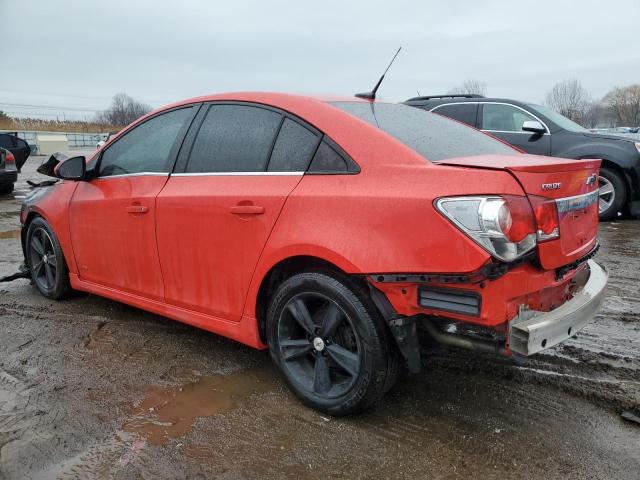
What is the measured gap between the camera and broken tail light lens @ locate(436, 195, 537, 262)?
2104 mm

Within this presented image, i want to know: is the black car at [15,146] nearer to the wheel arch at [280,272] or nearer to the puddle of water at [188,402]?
the puddle of water at [188,402]

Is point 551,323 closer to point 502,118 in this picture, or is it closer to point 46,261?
point 46,261

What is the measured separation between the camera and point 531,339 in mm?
2133

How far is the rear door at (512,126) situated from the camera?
310 inches

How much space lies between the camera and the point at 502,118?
8.14m

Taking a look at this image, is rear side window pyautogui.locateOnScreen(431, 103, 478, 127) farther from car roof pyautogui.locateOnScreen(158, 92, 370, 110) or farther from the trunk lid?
the trunk lid

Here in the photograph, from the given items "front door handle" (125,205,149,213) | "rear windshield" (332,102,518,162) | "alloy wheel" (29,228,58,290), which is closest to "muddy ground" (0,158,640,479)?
"alloy wheel" (29,228,58,290)

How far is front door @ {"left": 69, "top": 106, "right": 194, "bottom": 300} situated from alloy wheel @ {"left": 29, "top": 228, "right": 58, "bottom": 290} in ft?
1.66

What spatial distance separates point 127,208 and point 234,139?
95 cm

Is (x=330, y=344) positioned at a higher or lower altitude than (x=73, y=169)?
lower

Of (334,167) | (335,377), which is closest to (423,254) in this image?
(334,167)

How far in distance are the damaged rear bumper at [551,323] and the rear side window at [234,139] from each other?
151 centimetres

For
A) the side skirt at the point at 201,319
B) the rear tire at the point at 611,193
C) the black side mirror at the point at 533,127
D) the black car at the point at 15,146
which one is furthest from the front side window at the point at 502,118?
the black car at the point at 15,146

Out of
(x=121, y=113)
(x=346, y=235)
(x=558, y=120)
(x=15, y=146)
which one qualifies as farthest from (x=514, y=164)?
(x=121, y=113)
